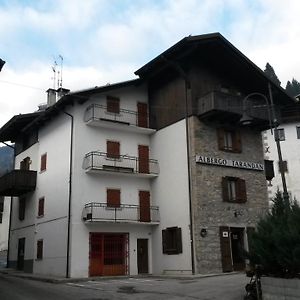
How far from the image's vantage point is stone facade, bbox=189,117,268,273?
78.4 ft

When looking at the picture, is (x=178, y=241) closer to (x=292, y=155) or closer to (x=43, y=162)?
(x=43, y=162)

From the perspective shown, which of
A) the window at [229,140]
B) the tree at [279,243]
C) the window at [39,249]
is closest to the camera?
the tree at [279,243]

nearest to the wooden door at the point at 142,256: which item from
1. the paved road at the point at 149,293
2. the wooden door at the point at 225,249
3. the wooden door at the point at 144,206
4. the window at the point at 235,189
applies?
the wooden door at the point at 144,206

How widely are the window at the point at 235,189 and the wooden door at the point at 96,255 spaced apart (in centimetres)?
766

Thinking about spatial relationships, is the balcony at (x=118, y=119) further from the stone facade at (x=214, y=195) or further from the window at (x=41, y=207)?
the window at (x=41, y=207)

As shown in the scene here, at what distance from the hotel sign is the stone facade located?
0.18 metres

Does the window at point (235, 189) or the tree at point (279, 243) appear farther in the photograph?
the window at point (235, 189)

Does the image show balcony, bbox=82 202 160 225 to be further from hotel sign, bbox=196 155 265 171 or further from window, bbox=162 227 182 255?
hotel sign, bbox=196 155 265 171

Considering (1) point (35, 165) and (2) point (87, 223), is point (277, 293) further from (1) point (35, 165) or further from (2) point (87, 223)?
(1) point (35, 165)

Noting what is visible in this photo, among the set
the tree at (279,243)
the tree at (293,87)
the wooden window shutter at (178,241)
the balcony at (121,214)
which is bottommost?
the tree at (279,243)

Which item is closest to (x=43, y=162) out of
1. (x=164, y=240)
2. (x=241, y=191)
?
(x=164, y=240)

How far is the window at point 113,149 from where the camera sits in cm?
2692

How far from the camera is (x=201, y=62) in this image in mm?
26922

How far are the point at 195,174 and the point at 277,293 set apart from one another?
12981mm
